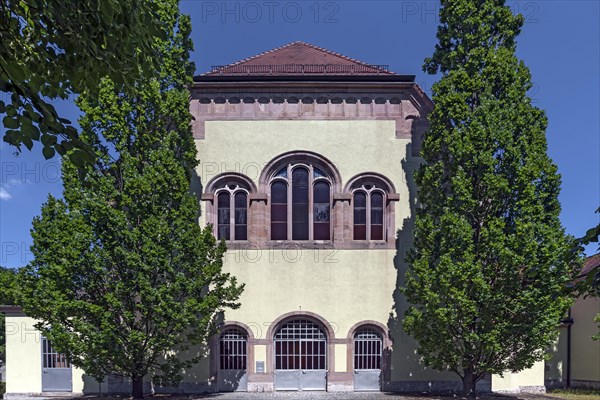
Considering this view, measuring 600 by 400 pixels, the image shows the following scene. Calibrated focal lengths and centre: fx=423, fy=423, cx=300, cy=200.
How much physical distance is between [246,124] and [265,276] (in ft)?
19.5

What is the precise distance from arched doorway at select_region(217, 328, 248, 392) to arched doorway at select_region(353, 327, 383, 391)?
4.11m

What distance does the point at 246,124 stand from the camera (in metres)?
16.7

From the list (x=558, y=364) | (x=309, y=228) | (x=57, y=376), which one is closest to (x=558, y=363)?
(x=558, y=364)

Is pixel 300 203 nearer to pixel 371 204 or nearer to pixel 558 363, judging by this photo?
pixel 371 204

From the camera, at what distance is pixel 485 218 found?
13.7 m

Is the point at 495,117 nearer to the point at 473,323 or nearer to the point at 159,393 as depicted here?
the point at 473,323

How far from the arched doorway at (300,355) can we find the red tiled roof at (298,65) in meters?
9.90

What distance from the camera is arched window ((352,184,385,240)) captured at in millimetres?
16438

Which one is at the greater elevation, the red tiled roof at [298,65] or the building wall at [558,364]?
the red tiled roof at [298,65]

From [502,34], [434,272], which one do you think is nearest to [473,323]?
[434,272]

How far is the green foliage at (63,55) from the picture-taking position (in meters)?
3.36

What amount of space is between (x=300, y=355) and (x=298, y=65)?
1142 cm

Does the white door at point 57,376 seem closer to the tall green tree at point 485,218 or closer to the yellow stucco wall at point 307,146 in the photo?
the yellow stucco wall at point 307,146

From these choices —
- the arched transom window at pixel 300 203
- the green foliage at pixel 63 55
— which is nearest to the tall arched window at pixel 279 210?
the arched transom window at pixel 300 203
